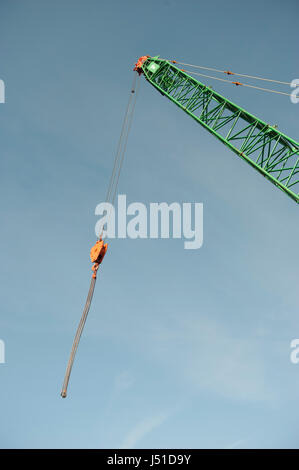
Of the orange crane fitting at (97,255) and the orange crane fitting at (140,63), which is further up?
the orange crane fitting at (140,63)

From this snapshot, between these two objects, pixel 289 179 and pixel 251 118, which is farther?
Answer: pixel 251 118

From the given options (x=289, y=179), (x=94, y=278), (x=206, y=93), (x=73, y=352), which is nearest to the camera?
(x=73, y=352)

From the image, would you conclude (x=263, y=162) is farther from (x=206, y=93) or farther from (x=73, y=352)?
(x=73, y=352)

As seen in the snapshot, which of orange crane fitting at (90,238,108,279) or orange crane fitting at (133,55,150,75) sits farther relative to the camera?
orange crane fitting at (133,55,150,75)

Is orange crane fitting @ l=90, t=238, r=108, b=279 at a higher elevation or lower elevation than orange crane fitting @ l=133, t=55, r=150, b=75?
lower

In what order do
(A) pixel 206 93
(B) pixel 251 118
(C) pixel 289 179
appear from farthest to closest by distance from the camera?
(A) pixel 206 93 → (B) pixel 251 118 → (C) pixel 289 179

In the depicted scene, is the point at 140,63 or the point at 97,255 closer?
the point at 97,255

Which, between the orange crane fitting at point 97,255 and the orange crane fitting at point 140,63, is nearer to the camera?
the orange crane fitting at point 97,255

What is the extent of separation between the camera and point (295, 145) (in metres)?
26.2

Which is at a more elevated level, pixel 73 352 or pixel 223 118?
pixel 223 118

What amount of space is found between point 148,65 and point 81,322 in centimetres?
2705

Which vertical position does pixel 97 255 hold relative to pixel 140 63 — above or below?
below

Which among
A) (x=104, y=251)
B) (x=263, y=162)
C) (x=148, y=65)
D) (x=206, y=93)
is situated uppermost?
(x=148, y=65)

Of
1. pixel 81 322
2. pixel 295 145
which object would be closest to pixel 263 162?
pixel 295 145
